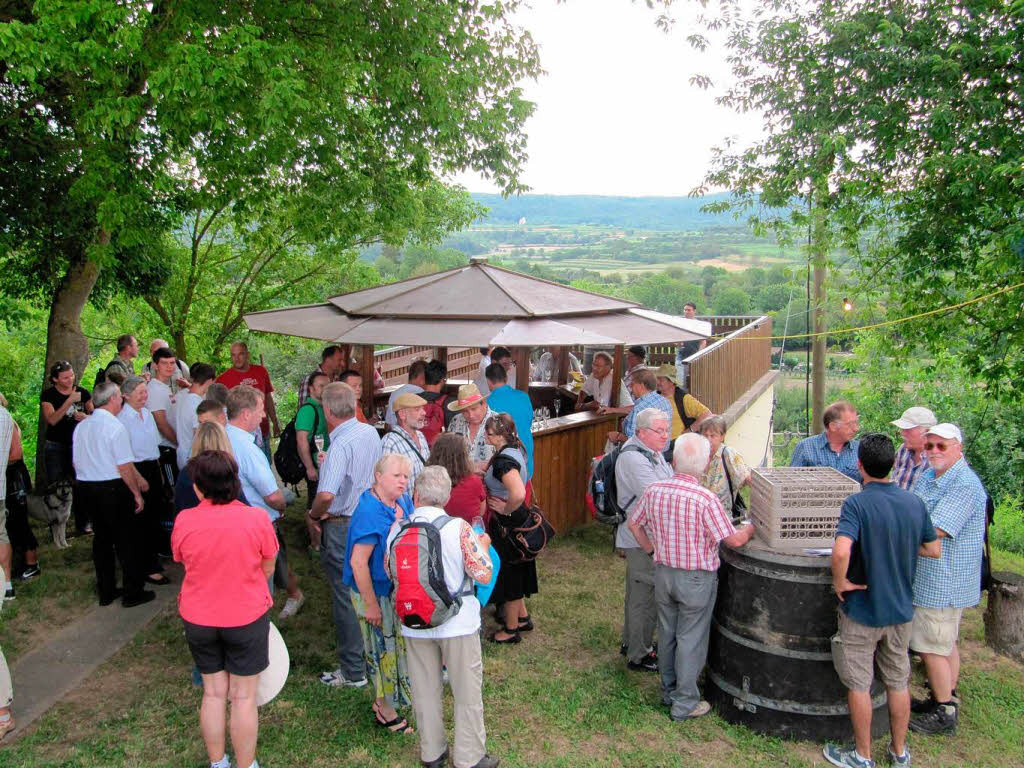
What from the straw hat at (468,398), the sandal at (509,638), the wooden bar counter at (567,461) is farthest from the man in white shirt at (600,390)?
the sandal at (509,638)

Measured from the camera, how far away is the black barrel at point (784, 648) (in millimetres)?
4414

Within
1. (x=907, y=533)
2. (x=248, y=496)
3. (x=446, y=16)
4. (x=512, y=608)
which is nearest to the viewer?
(x=907, y=533)

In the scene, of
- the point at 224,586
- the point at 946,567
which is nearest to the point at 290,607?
the point at 224,586

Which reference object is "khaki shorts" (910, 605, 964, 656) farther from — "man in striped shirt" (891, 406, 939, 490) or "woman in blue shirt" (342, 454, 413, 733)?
"woman in blue shirt" (342, 454, 413, 733)

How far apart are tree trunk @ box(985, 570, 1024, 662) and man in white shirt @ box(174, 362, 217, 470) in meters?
6.20

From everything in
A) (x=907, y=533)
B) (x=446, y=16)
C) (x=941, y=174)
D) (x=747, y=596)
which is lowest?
(x=747, y=596)

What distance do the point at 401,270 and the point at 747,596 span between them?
3237 centimetres

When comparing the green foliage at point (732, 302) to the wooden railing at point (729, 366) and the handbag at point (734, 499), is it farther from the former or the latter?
the handbag at point (734, 499)

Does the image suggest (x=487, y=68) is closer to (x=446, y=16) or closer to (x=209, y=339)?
(x=446, y=16)

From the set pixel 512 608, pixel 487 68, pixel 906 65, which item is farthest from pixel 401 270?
pixel 512 608

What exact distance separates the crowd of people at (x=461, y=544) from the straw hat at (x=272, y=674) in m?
0.09

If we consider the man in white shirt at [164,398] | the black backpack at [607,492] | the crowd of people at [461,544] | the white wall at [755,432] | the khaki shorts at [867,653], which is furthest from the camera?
the white wall at [755,432]

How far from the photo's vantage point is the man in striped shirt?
4.94m

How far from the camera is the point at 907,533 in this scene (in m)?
4.12
